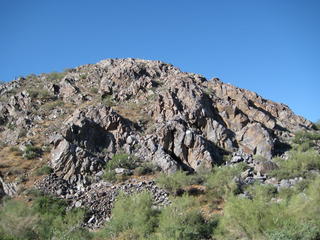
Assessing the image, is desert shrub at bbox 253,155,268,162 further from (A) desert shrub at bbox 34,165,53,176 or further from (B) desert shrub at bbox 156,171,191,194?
(A) desert shrub at bbox 34,165,53,176

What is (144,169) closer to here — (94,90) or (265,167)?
(265,167)

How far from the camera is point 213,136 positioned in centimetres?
3844

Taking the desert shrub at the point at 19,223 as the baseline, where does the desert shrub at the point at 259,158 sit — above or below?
above

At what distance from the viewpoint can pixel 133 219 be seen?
2378 cm

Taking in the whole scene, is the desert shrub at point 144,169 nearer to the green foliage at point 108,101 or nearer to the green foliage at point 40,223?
the green foliage at point 40,223

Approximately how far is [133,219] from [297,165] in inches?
721

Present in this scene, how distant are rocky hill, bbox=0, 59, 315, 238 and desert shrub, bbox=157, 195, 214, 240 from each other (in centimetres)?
371

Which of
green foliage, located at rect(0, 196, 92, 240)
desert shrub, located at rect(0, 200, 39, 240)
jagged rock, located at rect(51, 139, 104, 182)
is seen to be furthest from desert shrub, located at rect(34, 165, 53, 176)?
desert shrub, located at rect(0, 200, 39, 240)

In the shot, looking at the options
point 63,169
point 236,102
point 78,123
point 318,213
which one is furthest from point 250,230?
point 236,102

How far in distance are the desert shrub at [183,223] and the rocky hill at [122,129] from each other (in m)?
3.71

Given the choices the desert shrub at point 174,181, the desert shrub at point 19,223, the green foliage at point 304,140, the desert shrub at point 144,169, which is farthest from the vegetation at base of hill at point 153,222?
the green foliage at point 304,140

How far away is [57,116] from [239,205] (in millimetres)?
27170

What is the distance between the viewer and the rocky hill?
30781mm

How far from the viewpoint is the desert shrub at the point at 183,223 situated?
2166cm
